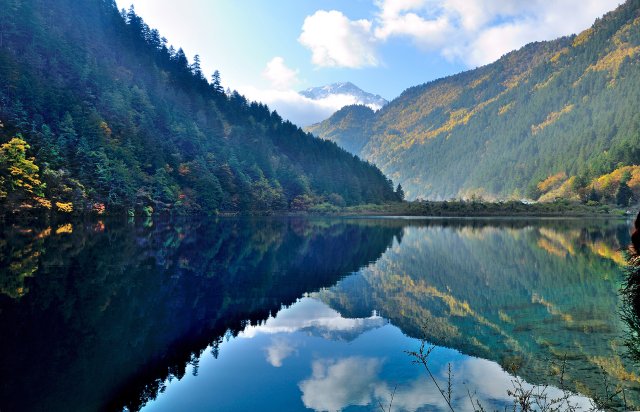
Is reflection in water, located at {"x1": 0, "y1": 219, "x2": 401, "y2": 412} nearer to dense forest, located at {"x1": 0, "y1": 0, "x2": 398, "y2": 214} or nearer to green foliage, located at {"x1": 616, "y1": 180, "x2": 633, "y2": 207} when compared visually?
dense forest, located at {"x1": 0, "y1": 0, "x2": 398, "y2": 214}

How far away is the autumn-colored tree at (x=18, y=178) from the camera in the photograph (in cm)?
5562

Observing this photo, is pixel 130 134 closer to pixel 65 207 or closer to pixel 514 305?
pixel 65 207

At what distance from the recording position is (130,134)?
99.7 metres

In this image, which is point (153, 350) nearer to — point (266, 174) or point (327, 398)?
point (327, 398)

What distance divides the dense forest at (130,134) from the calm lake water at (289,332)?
148ft

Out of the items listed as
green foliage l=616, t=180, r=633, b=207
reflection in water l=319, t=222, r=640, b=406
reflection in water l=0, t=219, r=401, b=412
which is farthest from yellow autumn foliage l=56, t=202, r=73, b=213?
green foliage l=616, t=180, r=633, b=207

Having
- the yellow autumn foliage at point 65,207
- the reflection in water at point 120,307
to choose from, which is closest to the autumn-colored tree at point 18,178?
the yellow autumn foliage at point 65,207

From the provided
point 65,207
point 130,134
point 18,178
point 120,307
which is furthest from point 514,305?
point 130,134

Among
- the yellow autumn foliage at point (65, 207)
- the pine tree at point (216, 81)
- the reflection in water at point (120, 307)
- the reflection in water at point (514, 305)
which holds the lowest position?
the reflection in water at point (514, 305)

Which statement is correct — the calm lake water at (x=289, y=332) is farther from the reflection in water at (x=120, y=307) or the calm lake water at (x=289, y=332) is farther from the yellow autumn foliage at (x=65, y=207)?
the yellow autumn foliage at (x=65, y=207)

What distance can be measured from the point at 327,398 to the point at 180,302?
1101cm

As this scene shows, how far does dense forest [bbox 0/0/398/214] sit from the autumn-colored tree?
0.16 metres

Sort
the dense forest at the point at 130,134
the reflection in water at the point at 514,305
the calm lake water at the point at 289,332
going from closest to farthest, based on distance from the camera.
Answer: the calm lake water at the point at 289,332
the reflection in water at the point at 514,305
the dense forest at the point at 130,134

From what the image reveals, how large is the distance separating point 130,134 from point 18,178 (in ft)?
145
